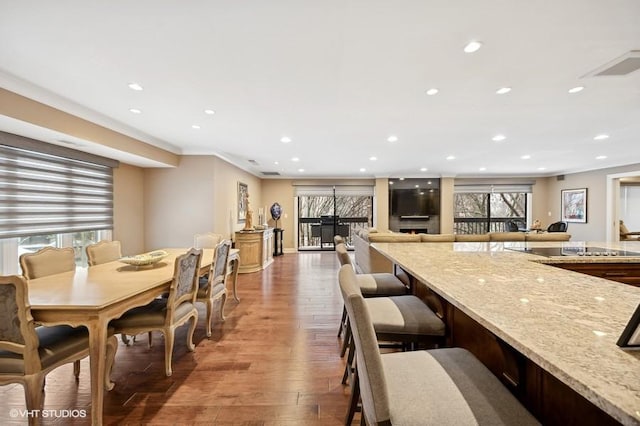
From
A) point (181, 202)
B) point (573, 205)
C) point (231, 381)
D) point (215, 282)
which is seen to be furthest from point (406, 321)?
point (573, 205)

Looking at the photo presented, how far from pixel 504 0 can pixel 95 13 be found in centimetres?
229

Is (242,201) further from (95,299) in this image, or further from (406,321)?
(406,321)

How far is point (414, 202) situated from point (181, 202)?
6.57 m

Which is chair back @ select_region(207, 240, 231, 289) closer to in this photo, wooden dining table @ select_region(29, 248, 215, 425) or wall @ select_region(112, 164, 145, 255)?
wooden dining table @ select_region(29, 248, 215, 425)

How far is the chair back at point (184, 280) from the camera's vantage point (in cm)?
213

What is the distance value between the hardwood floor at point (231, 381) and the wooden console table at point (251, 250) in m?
2.43

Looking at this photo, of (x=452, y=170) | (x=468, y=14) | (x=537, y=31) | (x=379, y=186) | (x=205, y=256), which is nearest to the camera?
(x=468, y=14)

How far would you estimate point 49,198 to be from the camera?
3.39m

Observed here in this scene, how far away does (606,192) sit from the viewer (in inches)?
271

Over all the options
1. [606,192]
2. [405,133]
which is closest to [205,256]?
[405,133]

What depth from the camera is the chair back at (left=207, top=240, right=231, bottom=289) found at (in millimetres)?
2807

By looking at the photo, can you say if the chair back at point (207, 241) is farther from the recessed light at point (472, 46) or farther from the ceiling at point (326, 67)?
the recessed light at point (472, 46)

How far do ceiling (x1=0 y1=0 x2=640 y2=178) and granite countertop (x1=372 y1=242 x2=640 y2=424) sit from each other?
4.91 feet

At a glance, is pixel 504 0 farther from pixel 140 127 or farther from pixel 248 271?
pixel 248 271
